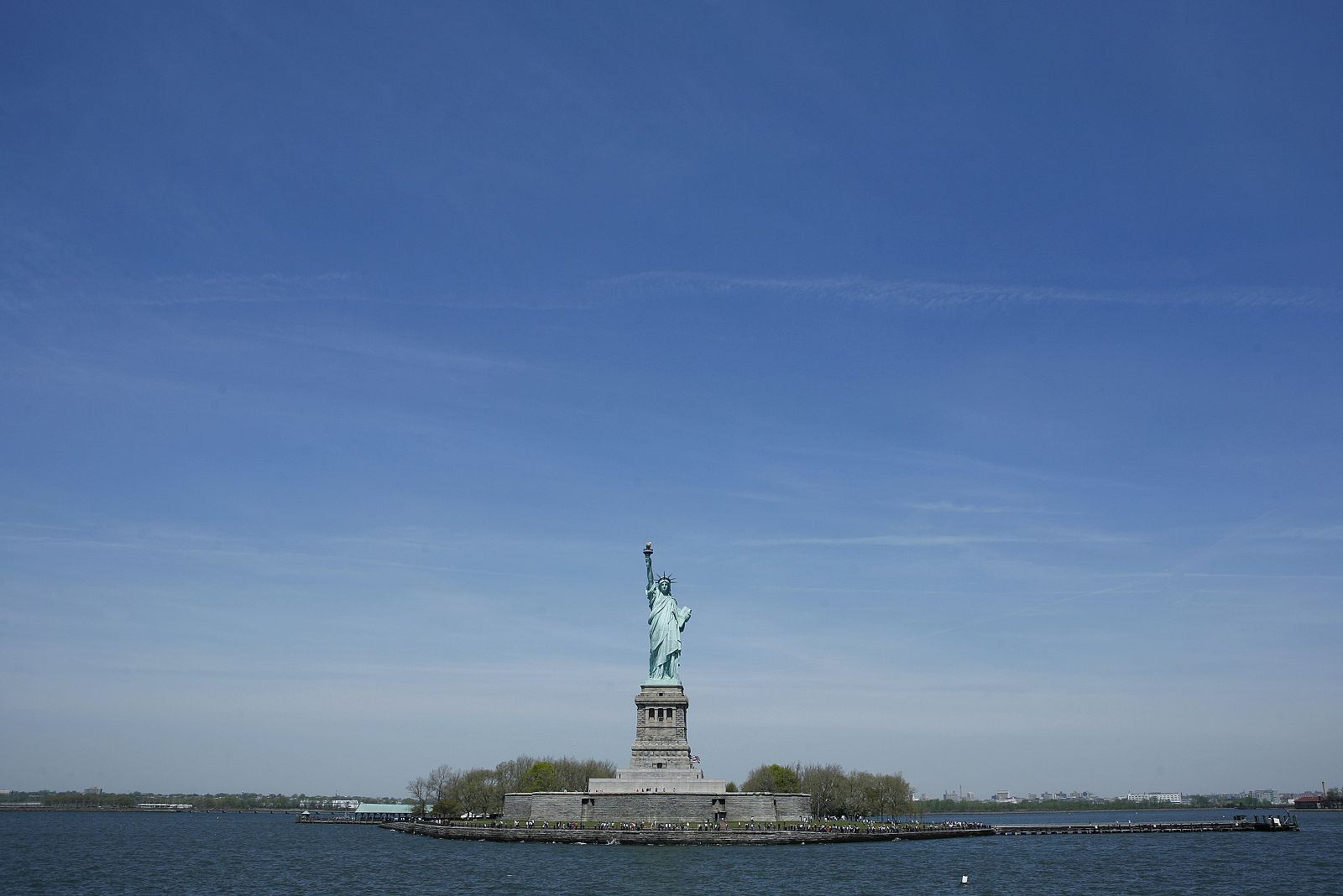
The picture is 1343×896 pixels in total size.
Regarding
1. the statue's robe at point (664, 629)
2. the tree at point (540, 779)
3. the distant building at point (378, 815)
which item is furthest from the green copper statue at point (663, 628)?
the distant building at point (378, 815)

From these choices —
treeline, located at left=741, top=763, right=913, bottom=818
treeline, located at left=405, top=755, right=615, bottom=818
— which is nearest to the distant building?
treeline, located at left=405, top=755, right=615, bottom=818

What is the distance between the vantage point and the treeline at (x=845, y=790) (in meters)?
94.1

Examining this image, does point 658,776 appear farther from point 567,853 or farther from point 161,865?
point 161,865

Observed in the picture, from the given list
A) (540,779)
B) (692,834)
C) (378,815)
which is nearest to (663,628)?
(692,834)

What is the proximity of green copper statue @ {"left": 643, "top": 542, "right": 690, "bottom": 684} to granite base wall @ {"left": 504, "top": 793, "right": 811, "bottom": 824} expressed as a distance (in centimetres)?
849

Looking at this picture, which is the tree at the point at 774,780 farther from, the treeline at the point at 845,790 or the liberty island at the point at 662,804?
the liberty island at the point at 662,804

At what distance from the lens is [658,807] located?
211 ft

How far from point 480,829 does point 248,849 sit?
72.0 feet

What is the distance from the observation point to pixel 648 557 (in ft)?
242

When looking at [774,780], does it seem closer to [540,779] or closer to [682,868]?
[540,779]

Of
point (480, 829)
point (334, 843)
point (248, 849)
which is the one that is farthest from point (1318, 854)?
point (248, 849)

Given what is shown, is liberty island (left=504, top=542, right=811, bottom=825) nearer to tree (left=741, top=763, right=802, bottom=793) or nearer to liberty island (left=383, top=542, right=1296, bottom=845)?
liberty island (left=383, top=542, right=1296, bottom=845)

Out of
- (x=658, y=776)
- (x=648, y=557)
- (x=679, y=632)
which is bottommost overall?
(x=658, y=776)

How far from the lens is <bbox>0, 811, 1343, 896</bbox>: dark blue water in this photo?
147 feet
